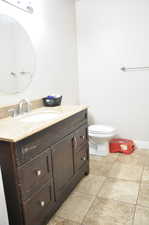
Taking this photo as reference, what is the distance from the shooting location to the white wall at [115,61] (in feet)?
9.05

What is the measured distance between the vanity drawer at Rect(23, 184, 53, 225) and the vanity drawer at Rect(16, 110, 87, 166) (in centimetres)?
32

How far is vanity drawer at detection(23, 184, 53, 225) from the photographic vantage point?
1.34 metres

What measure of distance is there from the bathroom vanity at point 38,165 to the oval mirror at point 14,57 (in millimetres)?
398

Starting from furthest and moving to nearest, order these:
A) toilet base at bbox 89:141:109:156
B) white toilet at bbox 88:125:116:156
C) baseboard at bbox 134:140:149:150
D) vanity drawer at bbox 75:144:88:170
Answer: baseboard at bbox 134:140:149:150 < toilet base at bbox 89:141:109:156 < white toilet at bbox 88:125:116:156 < vanity drawer at bbox 75:144:88:170

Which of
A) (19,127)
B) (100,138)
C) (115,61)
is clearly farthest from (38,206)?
(115,61)

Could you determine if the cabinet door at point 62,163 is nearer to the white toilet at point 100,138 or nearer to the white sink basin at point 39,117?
the white sink basin at point 39,117

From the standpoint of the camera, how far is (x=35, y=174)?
1.40 m

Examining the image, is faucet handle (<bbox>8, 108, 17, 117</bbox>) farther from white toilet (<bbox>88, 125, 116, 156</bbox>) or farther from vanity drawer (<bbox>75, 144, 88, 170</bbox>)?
white toilet (<bbox>88, 125, 116, 156</bbox>)

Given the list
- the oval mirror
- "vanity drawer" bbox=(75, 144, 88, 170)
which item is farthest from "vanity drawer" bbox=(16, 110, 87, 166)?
the oval mirror

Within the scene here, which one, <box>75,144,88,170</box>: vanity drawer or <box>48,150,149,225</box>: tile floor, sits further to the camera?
<box>75,144,88,170</box>: vanity drawer

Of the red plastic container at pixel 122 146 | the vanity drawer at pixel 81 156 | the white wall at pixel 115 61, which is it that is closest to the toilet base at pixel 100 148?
the red plastic container at pixel 122 146

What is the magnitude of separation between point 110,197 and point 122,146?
1.13 meters

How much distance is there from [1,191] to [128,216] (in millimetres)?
1086

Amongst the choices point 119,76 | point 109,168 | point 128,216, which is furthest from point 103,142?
point 128,216
